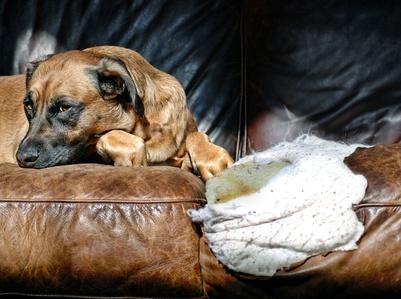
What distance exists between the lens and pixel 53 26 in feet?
9.73

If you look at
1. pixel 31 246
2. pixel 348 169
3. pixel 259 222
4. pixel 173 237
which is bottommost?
pixel 31 246

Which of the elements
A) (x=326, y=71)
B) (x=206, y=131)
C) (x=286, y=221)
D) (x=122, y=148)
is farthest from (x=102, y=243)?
(x=326, y=71)

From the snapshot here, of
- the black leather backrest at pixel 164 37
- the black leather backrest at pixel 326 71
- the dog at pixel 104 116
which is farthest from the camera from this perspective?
the black leather backrest at pixel 164 37

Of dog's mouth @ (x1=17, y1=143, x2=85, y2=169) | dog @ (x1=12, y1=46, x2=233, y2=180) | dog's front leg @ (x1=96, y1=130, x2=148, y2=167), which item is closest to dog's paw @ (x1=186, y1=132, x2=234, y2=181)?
dog @ (x1=12, y1=46, x2=233, y2=180)

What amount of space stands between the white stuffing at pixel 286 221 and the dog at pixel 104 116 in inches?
24.4

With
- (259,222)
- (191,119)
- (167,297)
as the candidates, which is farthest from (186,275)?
(191,119)

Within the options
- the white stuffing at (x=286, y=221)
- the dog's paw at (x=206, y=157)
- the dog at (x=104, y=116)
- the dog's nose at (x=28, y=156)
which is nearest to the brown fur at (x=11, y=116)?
the dog at (x=104, y=116)

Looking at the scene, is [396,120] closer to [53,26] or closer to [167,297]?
[167,297]

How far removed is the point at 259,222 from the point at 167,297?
0.32 m

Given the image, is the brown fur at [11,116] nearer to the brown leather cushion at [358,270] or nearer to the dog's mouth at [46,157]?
the dog's mouth at [46,157]

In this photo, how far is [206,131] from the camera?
9.20 ft

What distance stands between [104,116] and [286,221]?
0.91 meters

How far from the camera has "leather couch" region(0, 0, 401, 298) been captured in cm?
169

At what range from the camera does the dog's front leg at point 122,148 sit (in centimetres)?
226
